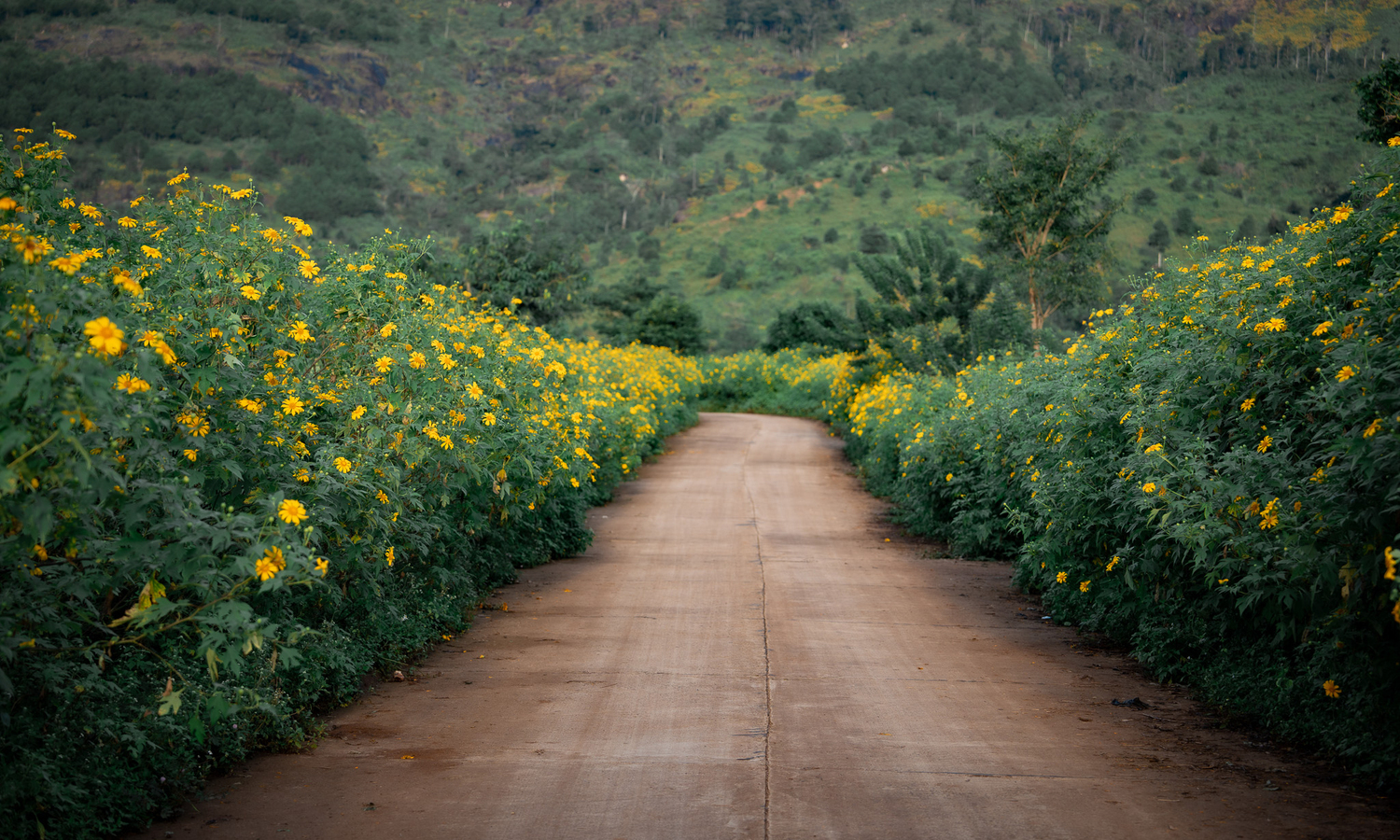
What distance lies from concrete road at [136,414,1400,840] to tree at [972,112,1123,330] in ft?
85.8

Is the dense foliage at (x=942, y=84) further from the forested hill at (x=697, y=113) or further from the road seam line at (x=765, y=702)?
the road seam line at (x=765, y=702)

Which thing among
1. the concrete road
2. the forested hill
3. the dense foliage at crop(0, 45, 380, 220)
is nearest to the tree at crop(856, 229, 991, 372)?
the forested hill

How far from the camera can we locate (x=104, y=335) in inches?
117

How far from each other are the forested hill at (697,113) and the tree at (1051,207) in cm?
273

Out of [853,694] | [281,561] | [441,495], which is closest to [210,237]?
[441,495]

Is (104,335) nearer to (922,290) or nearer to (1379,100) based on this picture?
(1379,100)

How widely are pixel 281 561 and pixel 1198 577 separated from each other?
5.24m

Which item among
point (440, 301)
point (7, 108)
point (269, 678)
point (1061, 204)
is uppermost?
point (7, 108)

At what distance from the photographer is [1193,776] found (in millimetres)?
4680

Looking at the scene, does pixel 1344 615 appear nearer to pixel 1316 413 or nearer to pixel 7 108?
pixel 1316 413

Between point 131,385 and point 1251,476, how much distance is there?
495 centimetres

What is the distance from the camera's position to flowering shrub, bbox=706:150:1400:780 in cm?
410

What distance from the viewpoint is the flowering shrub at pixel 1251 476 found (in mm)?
4102

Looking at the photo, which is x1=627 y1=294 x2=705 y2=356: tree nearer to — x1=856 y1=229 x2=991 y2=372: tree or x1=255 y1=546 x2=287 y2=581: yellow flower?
x1=856 y1=229 x2=991 y2=372: tree
